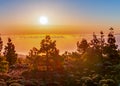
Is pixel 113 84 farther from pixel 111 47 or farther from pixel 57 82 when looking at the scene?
pixel 111 47

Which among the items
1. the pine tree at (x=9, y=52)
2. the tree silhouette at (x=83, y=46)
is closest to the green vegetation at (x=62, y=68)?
the pine tree at (x=9, y=52)

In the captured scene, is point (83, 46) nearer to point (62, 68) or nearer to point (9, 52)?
point (62, 68)

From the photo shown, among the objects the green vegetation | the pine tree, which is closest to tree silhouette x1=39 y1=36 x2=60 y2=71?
the green vegetation

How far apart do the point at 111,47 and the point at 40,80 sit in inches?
1273

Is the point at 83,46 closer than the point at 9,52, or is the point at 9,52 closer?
the point at 9,52

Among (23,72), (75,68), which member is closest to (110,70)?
(75,68)

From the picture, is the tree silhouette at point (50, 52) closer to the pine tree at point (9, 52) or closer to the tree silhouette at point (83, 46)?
the pine tree at point (9, 52)

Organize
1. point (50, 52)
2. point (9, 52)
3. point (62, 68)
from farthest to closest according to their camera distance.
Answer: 1. point (9, 52)
2. point (62, 68)
3. point (50, 52)

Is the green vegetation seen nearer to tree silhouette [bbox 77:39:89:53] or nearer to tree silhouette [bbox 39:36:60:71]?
tree silhouette [bbox 39:36:60:71]

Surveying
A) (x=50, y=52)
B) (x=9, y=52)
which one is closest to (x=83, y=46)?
(x=9, y=52)

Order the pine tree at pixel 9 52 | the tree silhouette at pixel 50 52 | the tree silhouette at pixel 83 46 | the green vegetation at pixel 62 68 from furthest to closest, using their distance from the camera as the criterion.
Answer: the tree silhouette at pixel 83 46 → the pine tree at pixel 9 52 → the tree silhouette at pixel 50 52 → the green vegetation at pixel 62 68

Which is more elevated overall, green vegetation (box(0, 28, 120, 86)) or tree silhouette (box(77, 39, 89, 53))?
tree silhouette (box(77, 39, 89, 53))

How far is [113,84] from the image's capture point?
75.8m

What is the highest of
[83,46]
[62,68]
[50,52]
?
[83,46]
